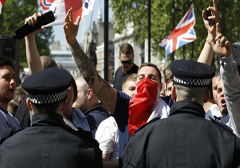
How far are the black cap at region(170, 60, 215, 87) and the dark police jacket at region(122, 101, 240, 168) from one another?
17 centimetres

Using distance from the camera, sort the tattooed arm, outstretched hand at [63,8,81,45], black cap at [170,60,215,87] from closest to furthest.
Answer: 1. black cap at [170,60,215,87]
2. the tattooed arm
3. outstretched hand at [63,8,81,45]

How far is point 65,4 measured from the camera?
5863mm

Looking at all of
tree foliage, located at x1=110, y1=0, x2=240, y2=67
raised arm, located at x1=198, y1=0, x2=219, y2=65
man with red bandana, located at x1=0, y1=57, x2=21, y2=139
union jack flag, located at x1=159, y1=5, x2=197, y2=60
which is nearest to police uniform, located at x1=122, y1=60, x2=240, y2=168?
raised arm, located at x1=198, y1=0, x2=219, y2=65

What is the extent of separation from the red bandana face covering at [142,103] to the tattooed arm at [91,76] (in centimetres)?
19

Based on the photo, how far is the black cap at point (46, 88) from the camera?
315 cm

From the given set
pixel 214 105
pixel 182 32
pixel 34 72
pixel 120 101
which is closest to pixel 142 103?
pixel 120 101

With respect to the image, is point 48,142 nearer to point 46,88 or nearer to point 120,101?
point 46,88

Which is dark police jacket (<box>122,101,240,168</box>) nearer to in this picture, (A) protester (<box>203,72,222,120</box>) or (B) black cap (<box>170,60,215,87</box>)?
(B) black cap (<box>170,60,215,87</box>)

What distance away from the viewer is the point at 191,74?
3.28 metres

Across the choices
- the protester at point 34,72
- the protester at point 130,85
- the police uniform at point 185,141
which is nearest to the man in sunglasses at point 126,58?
the protester at point 130,85

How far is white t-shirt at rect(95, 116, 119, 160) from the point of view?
178 inches

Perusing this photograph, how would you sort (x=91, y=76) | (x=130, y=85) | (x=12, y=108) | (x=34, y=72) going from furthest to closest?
(x=12, y=108), (x=130, y=85), (x=34, y=72), (x=91, y=76)

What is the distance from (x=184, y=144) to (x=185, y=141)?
23 millimetres

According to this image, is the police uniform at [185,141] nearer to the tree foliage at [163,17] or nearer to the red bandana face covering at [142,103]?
the red bandana face covering at [142,103]
